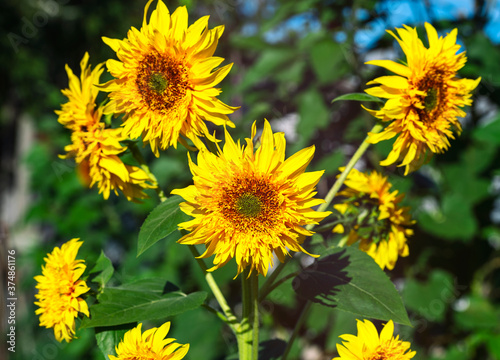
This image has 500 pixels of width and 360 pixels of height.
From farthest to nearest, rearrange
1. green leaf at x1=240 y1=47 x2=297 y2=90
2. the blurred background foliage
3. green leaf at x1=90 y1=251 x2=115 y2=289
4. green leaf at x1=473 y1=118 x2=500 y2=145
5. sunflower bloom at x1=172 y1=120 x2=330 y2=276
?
green leaf at x1=240 y1=47 x2=297 y2=90 → the blurred background foliage → green leaf at x1=473 y1=118 x2=500 y2=145 → green leaf at x1=90 y1=251 x2=115 y2=289 → sunflower bloom at x1=172 y1=120 x2=330 y2=276

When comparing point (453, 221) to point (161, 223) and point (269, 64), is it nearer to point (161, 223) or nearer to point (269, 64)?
point (269, 64)

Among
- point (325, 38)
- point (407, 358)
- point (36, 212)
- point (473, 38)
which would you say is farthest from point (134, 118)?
point (36, 212)

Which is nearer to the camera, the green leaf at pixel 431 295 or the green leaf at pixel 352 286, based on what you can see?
the green leaf at pixel 352 286

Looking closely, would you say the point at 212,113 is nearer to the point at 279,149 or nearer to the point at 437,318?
the point at 279,149

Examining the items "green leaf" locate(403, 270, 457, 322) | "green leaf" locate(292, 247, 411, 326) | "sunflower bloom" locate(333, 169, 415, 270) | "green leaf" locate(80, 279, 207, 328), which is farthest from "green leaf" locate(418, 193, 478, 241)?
"green leaf" locate(80, 279, 207, 328)

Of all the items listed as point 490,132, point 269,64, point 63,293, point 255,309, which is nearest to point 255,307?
point 255,309

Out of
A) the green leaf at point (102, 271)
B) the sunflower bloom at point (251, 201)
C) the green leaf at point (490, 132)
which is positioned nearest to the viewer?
the sunflower bloom at point (251, 201)

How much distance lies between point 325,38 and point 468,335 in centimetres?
113

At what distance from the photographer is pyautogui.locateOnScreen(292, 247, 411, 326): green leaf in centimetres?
53

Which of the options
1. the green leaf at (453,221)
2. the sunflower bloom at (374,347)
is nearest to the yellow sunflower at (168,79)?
the sunflower bloom at (374,347)

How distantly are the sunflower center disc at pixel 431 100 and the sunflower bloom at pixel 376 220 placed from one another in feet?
0.43

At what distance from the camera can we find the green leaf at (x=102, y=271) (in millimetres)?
618

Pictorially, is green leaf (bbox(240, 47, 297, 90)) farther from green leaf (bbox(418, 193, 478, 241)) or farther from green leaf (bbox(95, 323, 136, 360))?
green leaf (bbox(95, 323, 136, 360))

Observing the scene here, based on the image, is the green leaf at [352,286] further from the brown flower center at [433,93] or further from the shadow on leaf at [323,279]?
the brown flower center at [433,93]
